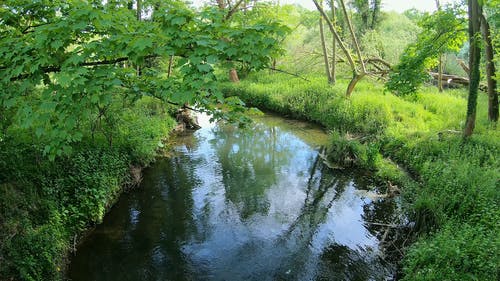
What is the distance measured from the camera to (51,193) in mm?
6461

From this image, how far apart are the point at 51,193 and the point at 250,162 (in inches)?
252

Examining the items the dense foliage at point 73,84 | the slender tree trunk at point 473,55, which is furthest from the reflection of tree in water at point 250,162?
the slender tree trunk at point 473,55

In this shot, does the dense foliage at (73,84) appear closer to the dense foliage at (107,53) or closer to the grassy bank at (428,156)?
the dense foliage at (107,53)

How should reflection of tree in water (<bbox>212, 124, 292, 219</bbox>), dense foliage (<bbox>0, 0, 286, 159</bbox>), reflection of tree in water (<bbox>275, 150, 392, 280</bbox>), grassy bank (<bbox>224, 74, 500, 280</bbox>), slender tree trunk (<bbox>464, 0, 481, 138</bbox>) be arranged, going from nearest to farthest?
dense foliage (<bbox>0, 0, 286, 159</bbox>) → grassy bank (<bbox>224, 74, 500, 280</bbox>) → reflection of tree in water (<bbox>275, 150, 392, 280</bbox>) → slender tree trunk (<bbox>464, 0, 481, 138</bbox>) → reflection of tree in water (<bbox>212, 124, 292, 219</bbox>)

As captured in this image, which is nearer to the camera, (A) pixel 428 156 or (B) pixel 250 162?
(A) pixel 428 156

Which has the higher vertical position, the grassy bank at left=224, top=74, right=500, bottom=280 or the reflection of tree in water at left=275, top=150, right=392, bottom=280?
the grassy bank at left=224, top=74, right=500, bottom=280

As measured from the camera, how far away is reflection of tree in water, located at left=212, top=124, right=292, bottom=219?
29.6 feet

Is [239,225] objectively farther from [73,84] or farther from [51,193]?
[73,84]

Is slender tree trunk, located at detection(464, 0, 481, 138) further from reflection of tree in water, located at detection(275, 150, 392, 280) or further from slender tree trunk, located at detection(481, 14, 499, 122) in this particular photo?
reflection of tree in water, located at detection(275, 150, 392, 280)

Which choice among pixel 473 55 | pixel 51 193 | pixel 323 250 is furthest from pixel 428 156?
pixel 51 193

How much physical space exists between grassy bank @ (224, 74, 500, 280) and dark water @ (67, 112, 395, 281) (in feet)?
3.11

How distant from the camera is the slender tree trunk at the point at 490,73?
984 centimetres

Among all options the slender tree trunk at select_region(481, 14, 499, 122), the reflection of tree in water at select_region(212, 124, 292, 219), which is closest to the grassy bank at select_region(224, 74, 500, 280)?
the slender tree trunk at select_region(481, 14, 499, 122)

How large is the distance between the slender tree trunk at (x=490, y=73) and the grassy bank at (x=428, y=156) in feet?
1.22
